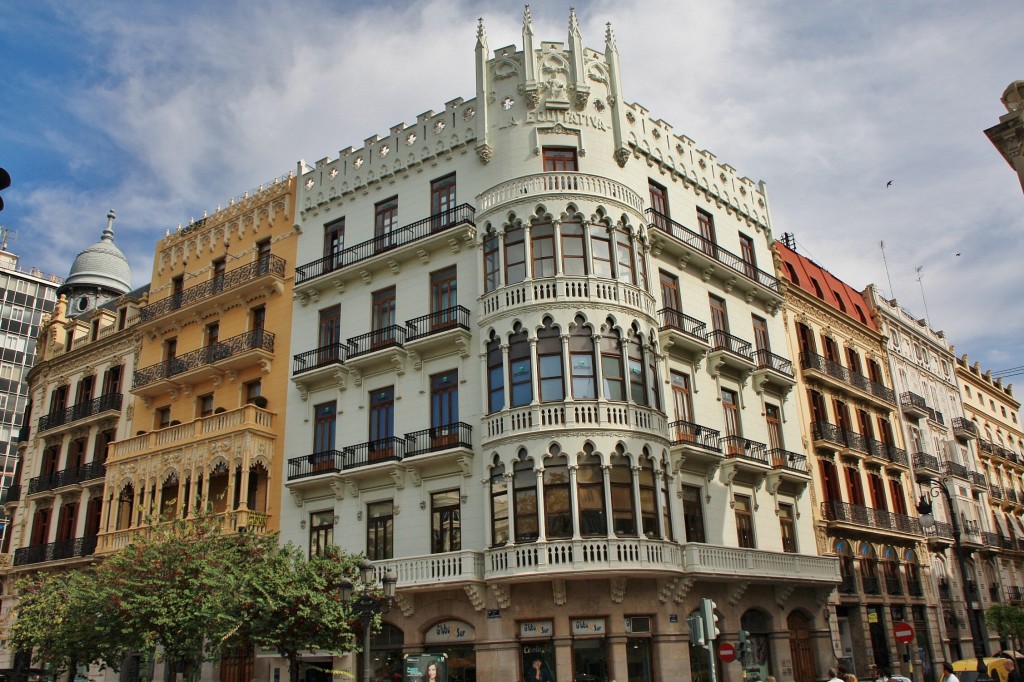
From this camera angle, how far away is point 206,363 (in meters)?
34.6

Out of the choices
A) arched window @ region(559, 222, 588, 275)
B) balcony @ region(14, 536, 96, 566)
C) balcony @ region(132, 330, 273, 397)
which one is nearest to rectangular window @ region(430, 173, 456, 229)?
arched window @ region(559, 222, 588, 275)

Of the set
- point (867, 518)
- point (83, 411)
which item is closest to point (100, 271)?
point (83, 411)

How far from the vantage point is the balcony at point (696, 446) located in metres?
27.2

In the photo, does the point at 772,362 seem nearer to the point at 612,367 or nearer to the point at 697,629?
the point at 612,367

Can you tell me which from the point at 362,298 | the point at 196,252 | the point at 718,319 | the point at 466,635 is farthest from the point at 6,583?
the point at 718,319

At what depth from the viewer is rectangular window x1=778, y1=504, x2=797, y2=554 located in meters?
31.5

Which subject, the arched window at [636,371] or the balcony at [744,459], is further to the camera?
the balcony at [744,459]

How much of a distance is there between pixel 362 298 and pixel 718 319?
45.0 feet

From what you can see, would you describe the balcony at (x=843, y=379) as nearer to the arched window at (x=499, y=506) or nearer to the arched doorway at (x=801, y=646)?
the arched doorway at (x=801, y=646)

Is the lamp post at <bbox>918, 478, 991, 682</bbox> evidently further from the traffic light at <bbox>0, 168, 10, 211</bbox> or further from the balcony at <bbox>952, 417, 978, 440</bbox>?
the traffic light at <bbox>0, 168, 10, 211</bbox>

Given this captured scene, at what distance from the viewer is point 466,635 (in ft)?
83.2

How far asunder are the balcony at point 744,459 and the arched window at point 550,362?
7.27 m

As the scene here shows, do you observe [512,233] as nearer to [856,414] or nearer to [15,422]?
[856,414]

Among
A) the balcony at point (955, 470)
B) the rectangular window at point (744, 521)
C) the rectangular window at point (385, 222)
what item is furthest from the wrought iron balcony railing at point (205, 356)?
the balcony at point (955, 470)
